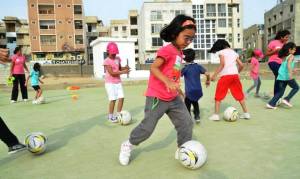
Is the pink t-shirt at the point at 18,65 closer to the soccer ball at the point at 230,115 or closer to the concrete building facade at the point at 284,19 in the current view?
the soccer ball at the point at 230,115

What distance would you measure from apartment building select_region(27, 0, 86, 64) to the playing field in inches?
1995

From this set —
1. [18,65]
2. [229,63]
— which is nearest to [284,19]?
[18,65]

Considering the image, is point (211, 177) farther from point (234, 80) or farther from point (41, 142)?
point (234, 80)

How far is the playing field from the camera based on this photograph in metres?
3.25

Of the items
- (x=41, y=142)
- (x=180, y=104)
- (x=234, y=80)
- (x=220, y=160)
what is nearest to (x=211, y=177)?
(x=220, y=160)

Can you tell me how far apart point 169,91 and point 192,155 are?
80cm

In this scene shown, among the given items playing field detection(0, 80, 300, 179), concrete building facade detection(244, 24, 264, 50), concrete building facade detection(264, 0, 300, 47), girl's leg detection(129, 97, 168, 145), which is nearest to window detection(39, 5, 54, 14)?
concrete building facade detection(264, 0, 300, 47)

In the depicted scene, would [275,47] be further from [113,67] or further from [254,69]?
[113,67]

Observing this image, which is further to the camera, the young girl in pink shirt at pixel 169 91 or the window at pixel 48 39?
the window at pixel 48 39

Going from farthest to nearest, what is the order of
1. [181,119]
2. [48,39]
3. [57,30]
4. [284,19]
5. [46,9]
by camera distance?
[46,9] < [57,30] < [48,39] < [284,19] < [181,119]

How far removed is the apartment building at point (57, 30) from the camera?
178ft

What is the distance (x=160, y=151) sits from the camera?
4.05 metres

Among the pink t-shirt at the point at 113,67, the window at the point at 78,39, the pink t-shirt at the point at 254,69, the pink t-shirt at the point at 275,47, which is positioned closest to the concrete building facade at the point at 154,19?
the window at the point at 78,39

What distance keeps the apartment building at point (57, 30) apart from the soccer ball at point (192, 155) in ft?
174
